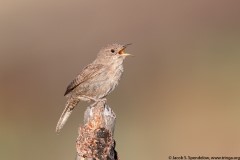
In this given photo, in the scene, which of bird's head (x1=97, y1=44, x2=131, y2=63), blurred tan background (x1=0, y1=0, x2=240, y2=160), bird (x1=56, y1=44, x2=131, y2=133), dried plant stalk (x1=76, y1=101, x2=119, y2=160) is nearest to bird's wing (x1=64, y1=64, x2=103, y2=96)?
bird (x1=56, y1=44, x2=131, y2=133)

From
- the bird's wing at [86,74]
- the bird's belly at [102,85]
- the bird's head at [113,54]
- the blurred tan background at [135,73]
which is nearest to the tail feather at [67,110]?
the bird's wing at [86,74]

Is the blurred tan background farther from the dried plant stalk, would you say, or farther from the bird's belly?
the dried plant stalk

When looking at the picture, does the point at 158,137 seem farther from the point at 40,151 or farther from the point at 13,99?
the point at 13,99

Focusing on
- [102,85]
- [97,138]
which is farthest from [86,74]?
[97,138]

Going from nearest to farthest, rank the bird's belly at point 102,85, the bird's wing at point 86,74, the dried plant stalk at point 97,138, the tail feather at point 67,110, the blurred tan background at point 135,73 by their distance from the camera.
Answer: the dried plant stalk at point 97,138 → the bird's belly at point 102,85 → the bird's wing at point 86,74 → the tail feather at point 67,110 → the blurred tan background at point 135,73

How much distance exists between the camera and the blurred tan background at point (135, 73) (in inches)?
527

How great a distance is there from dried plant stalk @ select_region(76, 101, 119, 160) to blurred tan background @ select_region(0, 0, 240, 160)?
5593mm

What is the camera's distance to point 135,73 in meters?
17.3

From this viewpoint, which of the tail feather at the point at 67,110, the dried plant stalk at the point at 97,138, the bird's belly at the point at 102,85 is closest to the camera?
the dried plant stalk at the point at 97,138

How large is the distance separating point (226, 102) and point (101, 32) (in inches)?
237

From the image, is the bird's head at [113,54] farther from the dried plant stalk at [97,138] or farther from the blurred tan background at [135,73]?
the dried plant stalk at [97,138]

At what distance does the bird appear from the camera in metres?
9.87

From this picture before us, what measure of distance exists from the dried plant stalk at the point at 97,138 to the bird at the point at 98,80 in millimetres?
3084

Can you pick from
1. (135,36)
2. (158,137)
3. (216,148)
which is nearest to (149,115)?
(158,137)
